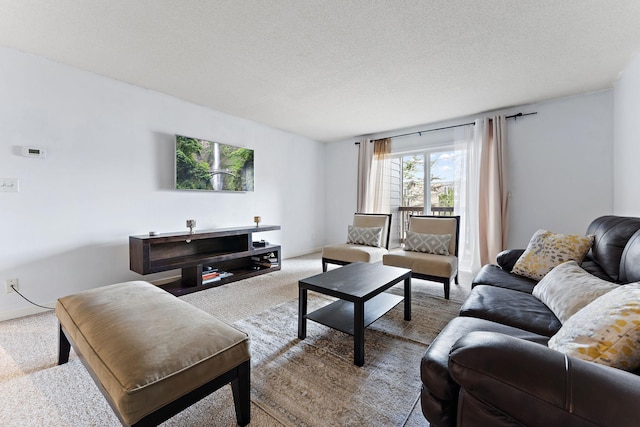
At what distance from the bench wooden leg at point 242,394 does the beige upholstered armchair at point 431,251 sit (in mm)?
2147

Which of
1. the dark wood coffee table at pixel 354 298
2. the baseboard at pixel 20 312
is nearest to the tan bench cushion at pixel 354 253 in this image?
the dark wood coffee table at pixel 354 298

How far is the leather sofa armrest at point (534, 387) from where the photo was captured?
0.62 m

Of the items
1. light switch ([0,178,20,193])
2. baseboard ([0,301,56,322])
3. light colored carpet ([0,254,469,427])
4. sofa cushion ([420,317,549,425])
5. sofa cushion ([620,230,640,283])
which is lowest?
light colored carpet ([0,254,469,427])

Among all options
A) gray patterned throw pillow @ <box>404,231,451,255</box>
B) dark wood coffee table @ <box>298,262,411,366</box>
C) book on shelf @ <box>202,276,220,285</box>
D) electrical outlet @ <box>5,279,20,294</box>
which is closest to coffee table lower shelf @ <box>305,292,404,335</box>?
dark wood coffee table @ <box>298,262,411,366</box>

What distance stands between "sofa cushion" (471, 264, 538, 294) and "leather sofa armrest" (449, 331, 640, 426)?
134 cm

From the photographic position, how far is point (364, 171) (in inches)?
197

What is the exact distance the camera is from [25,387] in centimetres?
147

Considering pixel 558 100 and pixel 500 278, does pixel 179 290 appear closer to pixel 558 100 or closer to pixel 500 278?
pixel 500 278

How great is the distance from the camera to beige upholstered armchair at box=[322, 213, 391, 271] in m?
3.48

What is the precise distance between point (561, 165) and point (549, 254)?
2.07m

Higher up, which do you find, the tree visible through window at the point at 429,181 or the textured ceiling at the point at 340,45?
the textured ceiling at the point at 340,45

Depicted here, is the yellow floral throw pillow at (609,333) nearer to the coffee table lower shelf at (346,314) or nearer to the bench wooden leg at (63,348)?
the coffee table lower shelf at (346,314)

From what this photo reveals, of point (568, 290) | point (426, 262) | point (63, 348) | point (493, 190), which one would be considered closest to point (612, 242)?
point (568, 290)

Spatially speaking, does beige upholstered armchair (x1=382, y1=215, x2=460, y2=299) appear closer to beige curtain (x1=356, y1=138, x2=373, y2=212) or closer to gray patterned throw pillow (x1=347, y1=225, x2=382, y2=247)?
gray patterned throw pillow (x1=347, y1=225, x2=382, y2=247)
